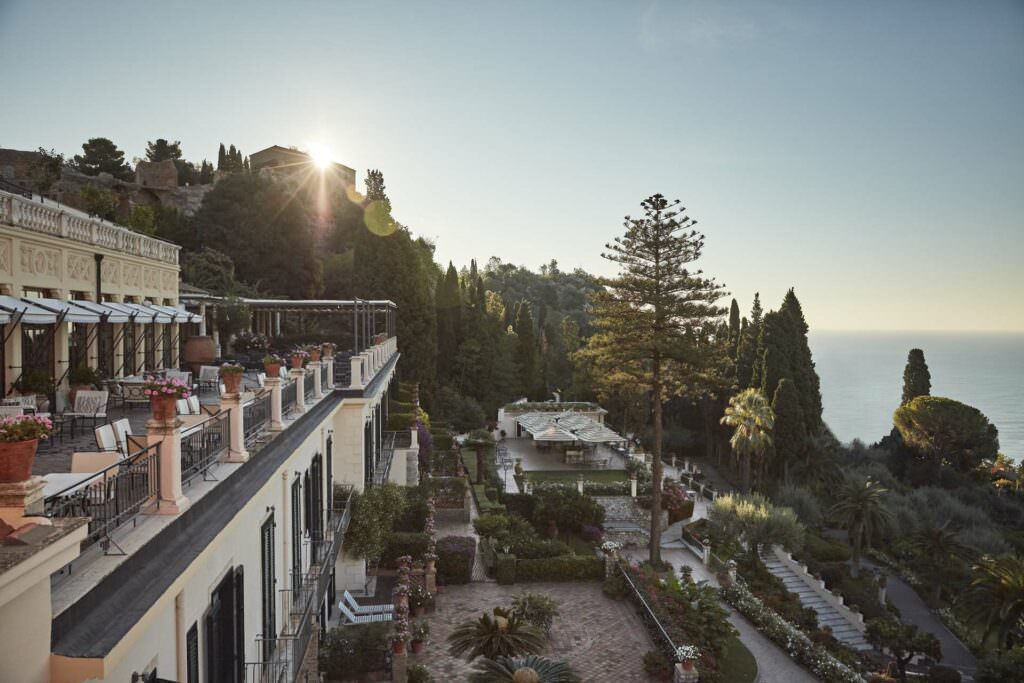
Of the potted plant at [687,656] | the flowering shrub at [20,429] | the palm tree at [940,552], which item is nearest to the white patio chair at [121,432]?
the flowering shrub at [20,429]

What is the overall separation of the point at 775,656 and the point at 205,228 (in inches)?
1538

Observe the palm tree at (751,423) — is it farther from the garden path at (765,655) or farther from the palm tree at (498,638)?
the palm tree at (498,638)

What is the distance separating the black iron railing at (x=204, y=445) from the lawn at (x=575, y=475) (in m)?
24.4

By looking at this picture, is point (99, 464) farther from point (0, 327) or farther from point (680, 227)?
point (680, 227)

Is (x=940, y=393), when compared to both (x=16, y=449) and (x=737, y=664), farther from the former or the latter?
(x=16, y=449)

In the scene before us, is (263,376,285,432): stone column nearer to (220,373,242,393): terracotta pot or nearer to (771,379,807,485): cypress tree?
(220,373,242,393): terracotta pot

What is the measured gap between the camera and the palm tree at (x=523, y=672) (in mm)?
10125

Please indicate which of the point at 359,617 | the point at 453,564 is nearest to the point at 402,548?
the point at 453,564

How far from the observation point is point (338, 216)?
46062 millimetres

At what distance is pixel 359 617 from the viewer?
47.6 ft

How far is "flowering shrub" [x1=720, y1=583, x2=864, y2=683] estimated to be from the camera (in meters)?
15.9

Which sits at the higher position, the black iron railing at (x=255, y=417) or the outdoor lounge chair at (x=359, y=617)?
the black iron railing at (x=255, y=417)

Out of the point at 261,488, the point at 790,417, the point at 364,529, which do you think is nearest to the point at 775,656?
the point at 364,529

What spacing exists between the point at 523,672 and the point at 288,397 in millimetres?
5658
